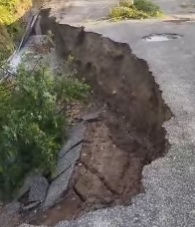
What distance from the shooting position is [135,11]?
15.5 metres

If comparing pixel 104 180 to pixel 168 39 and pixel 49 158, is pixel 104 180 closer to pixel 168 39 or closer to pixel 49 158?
A: pixel 49 158

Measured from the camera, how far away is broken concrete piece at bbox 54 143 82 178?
7879mm

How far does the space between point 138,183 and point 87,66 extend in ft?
19.4

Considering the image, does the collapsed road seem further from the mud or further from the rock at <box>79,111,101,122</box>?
the rock at <box>79,111,101,122</box>

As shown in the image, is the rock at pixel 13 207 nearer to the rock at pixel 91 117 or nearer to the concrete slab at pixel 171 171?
the rock at pixel 91 117

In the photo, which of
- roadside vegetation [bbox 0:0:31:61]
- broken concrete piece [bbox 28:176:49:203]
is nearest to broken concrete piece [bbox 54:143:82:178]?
broken concrete piece [bbox 28:176:49:203]

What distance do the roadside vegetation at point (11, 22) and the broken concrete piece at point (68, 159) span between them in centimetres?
606

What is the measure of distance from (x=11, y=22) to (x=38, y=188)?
10338mm

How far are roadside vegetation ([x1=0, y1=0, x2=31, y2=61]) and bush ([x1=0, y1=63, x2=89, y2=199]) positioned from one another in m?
5.00

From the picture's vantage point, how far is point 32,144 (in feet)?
27.5

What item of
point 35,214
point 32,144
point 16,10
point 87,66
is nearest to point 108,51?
point 87,66

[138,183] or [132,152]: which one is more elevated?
[138,183]

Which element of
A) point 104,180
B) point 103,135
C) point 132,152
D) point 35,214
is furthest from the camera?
point 103,135

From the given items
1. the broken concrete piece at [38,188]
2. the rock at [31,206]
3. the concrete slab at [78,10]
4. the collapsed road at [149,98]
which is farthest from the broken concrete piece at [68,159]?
the concrete slab at [78,10]
